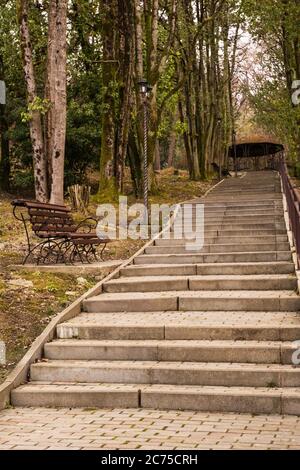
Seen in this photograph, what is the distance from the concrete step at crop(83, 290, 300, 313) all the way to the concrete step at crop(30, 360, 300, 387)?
176 cm

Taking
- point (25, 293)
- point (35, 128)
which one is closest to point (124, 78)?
point (35, 128)

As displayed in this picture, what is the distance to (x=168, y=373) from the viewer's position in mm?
7965

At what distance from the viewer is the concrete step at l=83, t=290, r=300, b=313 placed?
9.71 metres

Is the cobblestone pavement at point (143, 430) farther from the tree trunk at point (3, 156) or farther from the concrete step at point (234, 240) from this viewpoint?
the tree trunk at point (3, 156)

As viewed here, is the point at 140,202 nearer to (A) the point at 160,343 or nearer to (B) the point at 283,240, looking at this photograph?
(B) the point at 283,240

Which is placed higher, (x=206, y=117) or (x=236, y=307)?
(x=206, y=117)

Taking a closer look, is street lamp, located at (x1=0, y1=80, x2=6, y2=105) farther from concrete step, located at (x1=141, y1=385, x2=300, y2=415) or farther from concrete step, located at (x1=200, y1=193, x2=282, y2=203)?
concrete step, located at (x1=141, y1=385, x2=300, y2=415)

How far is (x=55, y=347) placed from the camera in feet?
29.4

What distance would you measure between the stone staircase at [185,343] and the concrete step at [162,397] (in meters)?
0.01

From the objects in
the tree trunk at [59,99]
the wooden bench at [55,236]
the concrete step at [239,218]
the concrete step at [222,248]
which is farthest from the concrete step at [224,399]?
the concrete step at [239,218]

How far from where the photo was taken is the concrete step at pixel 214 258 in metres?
12.4

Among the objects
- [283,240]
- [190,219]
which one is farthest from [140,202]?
[283,240]

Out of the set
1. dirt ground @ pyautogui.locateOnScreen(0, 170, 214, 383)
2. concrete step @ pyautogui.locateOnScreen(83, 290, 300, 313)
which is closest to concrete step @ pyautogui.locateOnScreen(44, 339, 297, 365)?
dirt ground @ pyautogui.locateOnScreen(0, 170, 214, 383)

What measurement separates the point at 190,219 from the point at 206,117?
18.2 meters
